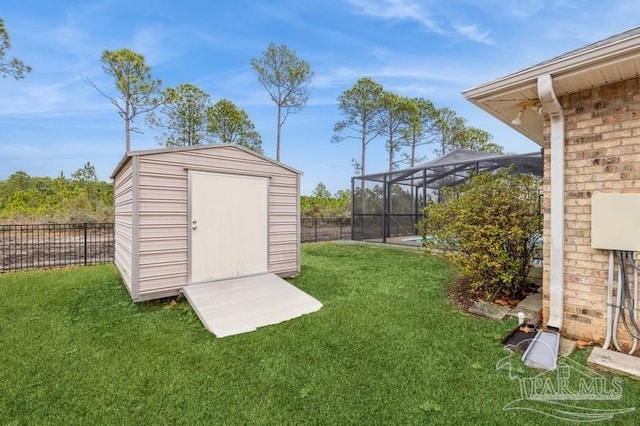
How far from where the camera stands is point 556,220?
2980 millimetres

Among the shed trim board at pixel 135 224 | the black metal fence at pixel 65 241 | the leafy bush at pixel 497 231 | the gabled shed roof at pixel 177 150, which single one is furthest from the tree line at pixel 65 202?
the leafy bush at pixel 497 231

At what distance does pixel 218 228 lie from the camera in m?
4.82

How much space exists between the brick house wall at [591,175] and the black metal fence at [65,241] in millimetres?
8434

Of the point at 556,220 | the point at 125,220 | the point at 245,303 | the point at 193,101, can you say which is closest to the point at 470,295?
the point at 556,220

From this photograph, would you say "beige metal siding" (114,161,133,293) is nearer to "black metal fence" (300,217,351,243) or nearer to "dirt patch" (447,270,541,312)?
"dirt patch" (447,270,541,312)

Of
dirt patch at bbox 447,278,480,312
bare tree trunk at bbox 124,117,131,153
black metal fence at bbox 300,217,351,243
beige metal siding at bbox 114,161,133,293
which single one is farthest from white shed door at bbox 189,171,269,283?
bare tree trunk at bbox 124,117,131,153

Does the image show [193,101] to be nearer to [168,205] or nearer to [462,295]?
[168,205]

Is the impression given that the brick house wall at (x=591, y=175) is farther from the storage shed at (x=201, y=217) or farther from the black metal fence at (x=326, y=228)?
the black metal fence at (x=326, y=228)

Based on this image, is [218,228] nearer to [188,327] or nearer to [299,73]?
[188,327]

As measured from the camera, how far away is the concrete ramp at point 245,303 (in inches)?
139

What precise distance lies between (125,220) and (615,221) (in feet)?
20.3

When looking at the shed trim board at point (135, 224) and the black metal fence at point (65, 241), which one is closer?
the shed trim board at point (135, 224)

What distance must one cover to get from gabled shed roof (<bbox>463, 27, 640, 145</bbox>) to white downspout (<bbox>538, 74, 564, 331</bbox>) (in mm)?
241

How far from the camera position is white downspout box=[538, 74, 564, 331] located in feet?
9.69
